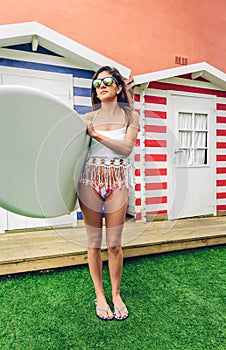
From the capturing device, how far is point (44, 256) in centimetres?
204

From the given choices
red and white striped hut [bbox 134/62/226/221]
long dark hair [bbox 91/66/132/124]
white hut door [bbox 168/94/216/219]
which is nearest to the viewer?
long dark hair [bbox 91/66/132/124]

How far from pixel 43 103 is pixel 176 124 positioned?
2836 millimetres

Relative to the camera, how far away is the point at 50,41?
8.51 feet

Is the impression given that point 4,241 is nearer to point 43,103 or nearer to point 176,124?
point 43,103

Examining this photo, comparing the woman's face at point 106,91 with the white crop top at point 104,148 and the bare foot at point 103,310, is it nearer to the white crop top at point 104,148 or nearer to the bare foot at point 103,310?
the white crop top at point 104,148

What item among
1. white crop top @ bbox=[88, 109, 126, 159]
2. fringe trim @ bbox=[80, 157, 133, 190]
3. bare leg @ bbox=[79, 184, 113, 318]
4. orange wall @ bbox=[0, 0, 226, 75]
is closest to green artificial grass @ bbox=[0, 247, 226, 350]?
bare leg @ bbox=[79, 184, 113, 318]

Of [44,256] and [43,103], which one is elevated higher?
[43,103]

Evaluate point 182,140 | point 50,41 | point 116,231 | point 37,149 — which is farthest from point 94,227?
point 182,140

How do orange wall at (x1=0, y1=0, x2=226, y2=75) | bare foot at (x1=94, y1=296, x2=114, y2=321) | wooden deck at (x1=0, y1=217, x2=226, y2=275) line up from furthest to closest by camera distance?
1. orange wall at (x1=0, y1=0, x2=226, y2=75)
2. wooden deck at (x1=0, y1=217, x2=226, y2=275)
3. bare foot at (x1=94, y1=296, x2=114, y2=321)

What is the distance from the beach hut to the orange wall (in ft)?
5.31

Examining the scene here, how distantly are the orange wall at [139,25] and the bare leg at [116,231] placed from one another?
3.80 metres

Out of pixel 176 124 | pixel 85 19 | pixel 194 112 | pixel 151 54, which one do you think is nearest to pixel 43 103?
pixel 176 124

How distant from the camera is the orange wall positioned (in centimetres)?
409

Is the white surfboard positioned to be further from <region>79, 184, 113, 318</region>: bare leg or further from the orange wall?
the orange wall
